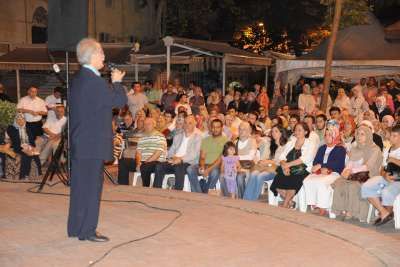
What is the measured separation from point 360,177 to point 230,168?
6.36 ft

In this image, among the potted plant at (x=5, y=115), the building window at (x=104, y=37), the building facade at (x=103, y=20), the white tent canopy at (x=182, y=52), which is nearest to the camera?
the potted plant at (x=5, y=115)

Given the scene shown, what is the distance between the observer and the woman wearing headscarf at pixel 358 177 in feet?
28.5

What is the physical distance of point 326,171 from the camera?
9.11 meters

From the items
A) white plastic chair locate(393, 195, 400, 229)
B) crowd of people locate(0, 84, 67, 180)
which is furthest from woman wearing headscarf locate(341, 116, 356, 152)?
crowd of people locate(0, 84, 67, 180)

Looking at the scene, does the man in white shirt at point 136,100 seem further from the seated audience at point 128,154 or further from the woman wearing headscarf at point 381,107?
the woman wearing headscarf at point 381,107

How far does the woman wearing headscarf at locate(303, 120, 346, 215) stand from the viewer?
8906mm

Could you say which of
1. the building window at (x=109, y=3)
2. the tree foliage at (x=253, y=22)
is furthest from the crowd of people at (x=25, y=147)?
the building window at (x=109, y=3)

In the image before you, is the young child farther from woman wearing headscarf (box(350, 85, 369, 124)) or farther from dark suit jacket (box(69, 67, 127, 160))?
woman wearing headscarf (box(350, 85, 369, 124))

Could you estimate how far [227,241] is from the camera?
6.37 meters

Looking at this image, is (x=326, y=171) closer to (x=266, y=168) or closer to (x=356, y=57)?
(x=266, y=168)

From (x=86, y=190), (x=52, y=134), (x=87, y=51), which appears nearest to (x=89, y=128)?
(x=86, y=190)

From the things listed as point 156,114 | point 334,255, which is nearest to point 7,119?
point 156,114

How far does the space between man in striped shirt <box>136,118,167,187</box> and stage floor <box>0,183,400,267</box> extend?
6.85 ft

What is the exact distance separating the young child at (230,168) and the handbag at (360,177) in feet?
5.69
